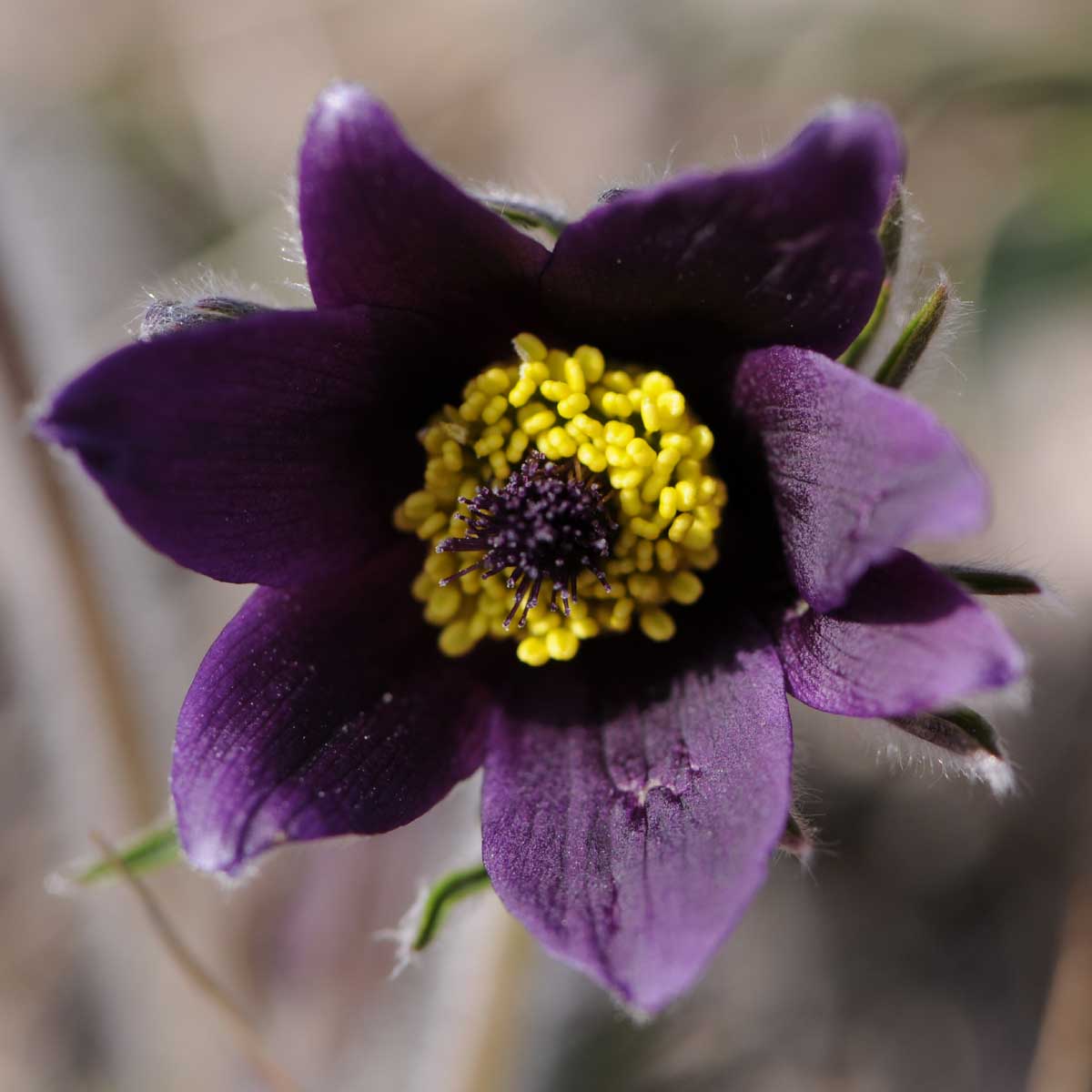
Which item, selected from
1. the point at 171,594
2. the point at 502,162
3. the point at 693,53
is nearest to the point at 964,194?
the point at 693,53

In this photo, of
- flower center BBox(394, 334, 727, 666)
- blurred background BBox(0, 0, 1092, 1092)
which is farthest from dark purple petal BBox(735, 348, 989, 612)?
blurred background BBox(0, 0, 1092, 1092)

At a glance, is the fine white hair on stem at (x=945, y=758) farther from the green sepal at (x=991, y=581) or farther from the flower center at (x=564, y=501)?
the flower center at (x=564, y=501)

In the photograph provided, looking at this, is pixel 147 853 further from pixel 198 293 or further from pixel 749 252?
pixel 749 252

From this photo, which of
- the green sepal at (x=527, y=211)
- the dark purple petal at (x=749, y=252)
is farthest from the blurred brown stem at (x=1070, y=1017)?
the green sepal at (x=527, y=211)

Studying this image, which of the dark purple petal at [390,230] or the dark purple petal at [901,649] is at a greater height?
the dark purple petal at [390,230]

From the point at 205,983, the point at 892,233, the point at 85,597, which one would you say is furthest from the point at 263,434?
the point at 85,597

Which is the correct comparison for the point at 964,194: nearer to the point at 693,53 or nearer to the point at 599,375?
the point at 693,53
